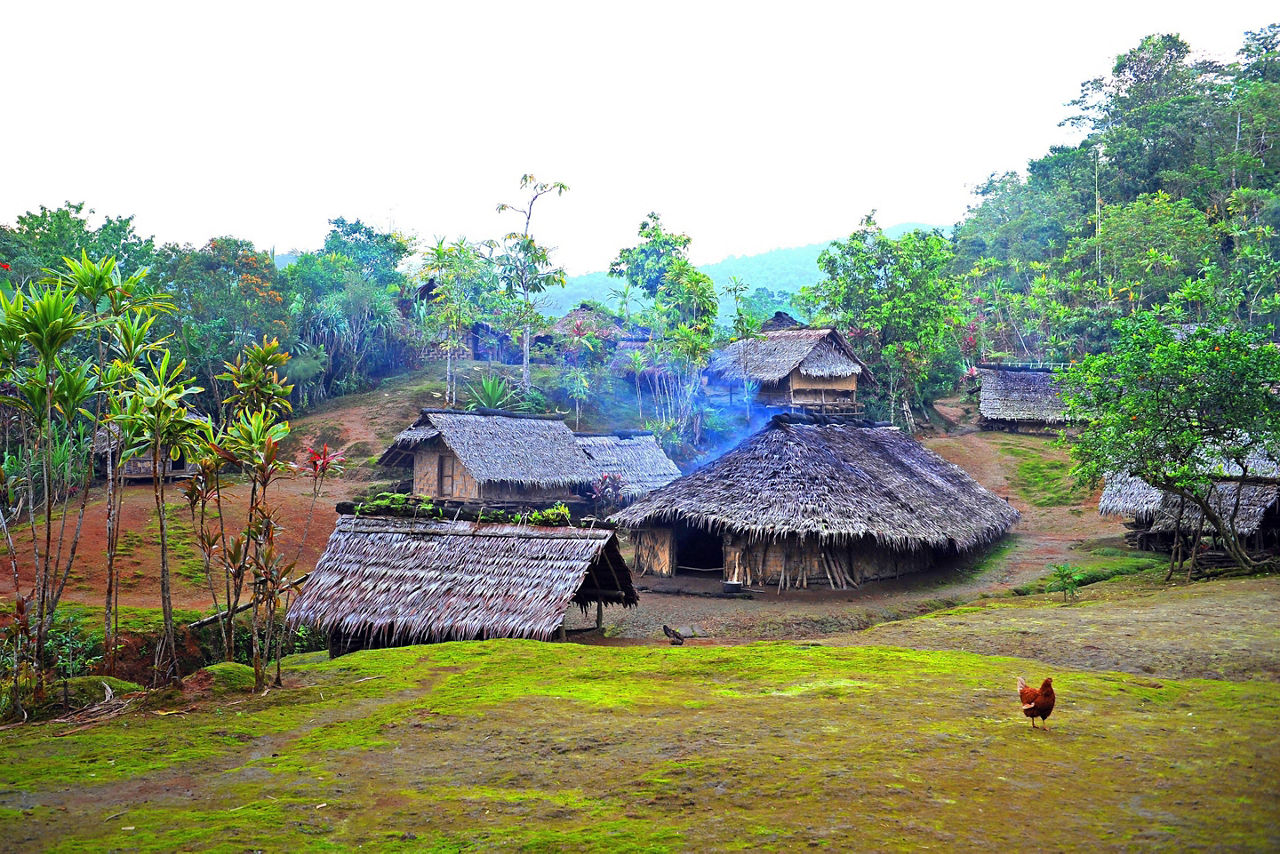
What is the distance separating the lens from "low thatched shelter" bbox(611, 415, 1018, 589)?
17641 millimetres

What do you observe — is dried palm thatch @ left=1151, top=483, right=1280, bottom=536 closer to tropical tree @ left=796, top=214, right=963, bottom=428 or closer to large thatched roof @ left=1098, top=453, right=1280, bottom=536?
large thatched roof @ left=1098, top=453, right=1280, bottom=536

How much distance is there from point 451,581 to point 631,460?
1596cm

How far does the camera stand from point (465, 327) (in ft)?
135

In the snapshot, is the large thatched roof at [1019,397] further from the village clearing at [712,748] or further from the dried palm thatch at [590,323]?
the village clearing at [712,748]

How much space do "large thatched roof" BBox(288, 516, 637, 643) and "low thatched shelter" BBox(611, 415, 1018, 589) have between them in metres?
4.60

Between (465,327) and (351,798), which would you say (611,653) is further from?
(465,327)

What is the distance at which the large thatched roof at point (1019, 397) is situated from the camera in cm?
3550

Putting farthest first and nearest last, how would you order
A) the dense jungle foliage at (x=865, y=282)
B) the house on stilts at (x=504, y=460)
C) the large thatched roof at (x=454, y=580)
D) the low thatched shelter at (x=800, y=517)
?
the dense jungle foliage at (x=865, y=282)
the house on stilts at (x=504, y=460)
the low thatched shelter at (x=800, y=517)
the large thatched roof at (x=454, y=580)

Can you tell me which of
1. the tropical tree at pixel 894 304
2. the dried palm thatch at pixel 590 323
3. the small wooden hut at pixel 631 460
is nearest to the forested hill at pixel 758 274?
the dried palm thatch at pixel 590 323

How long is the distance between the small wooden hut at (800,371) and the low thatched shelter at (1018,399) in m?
4.76

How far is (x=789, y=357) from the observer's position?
3553 cm

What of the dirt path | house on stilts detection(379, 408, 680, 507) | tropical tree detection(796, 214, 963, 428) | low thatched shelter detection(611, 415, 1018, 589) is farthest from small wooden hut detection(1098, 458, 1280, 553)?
tropical tree detection(796, 214, 963, 428)

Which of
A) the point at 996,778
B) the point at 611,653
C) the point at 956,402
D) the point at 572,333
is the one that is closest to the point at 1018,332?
the point at 956,402

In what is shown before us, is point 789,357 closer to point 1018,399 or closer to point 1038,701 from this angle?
point 1018,399
